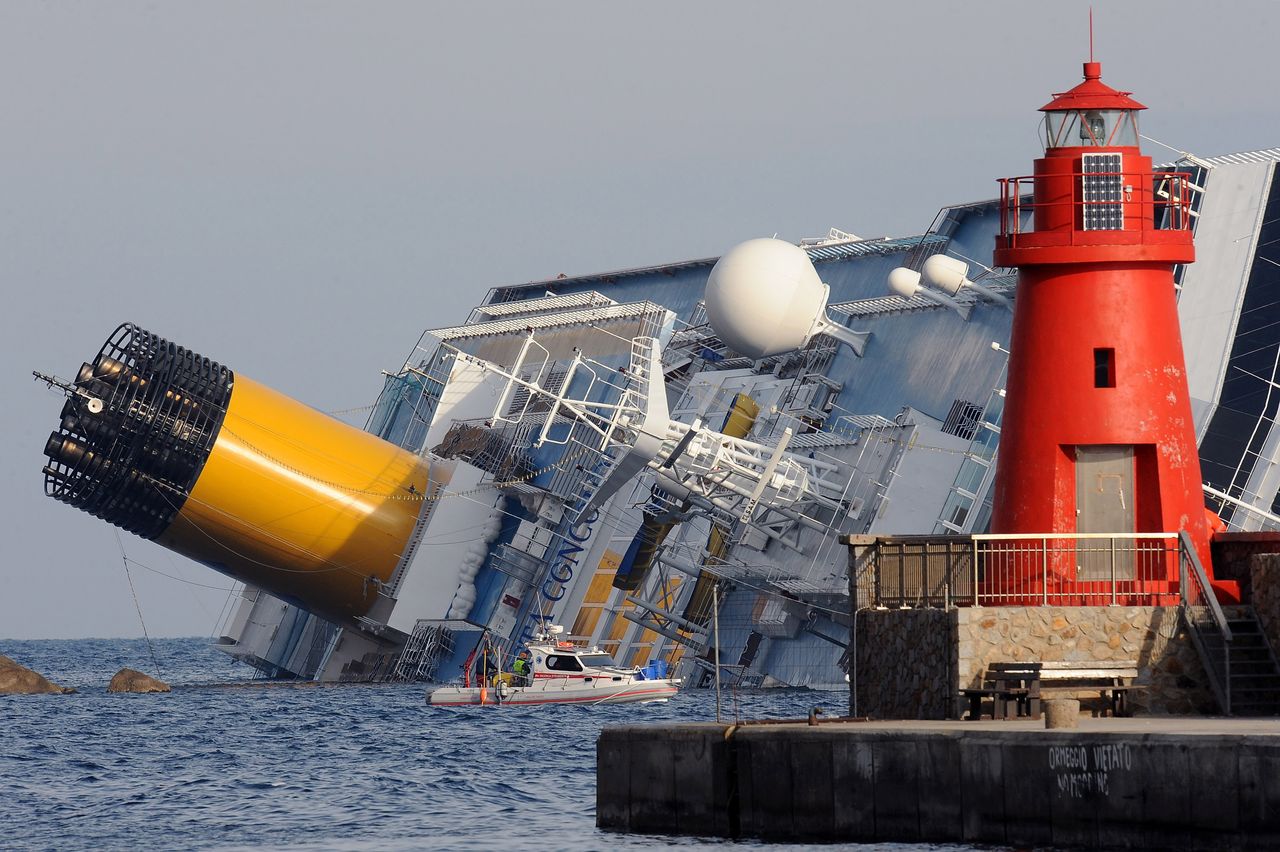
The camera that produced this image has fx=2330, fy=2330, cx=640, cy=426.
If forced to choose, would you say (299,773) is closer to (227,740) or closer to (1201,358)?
(227,740)

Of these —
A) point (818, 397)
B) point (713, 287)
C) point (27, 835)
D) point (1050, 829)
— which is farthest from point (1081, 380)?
point (818, 397)

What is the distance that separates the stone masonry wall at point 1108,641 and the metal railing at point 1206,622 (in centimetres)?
19

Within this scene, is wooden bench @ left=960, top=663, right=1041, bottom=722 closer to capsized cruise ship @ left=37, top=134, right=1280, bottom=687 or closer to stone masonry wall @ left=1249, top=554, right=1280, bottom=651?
stone masonry wall @ left=1249, top=554, right=1280, bottom=651

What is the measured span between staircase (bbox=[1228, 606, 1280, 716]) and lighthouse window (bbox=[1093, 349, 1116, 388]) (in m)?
3.40

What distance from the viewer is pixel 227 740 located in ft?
168

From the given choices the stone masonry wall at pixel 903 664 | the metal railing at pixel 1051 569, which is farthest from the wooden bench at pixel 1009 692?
the metal railing at pixel 1051 569

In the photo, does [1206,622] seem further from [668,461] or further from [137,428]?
[137,428]

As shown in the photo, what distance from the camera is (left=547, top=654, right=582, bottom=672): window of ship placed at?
61.2m

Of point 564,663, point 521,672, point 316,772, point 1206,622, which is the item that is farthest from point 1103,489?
point 521,672

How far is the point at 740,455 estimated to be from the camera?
2297 inches

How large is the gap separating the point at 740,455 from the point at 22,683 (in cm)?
3082

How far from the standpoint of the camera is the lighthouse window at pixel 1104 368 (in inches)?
1199

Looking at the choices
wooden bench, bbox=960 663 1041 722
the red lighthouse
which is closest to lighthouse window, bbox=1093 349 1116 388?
the red lighthouse

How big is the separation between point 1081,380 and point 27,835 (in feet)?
53.6
